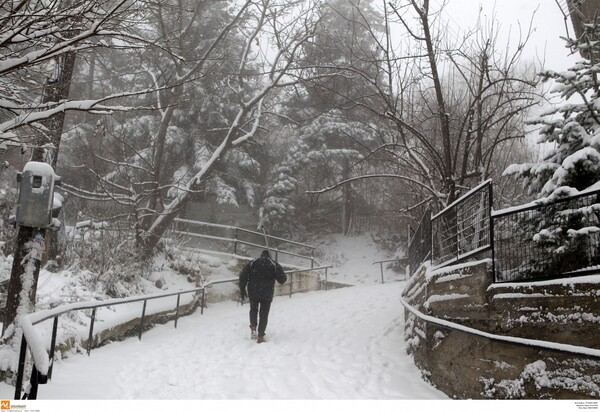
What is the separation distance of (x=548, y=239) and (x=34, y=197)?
4910 mm

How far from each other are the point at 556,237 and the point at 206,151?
14.3 m

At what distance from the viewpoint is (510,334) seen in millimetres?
4219

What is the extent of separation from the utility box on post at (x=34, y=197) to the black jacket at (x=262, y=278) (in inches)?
157

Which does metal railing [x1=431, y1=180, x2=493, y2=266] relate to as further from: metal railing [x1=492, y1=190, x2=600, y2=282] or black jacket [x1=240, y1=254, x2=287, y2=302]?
black jacket [x1=240, y1=254, x2=287, y2=302]

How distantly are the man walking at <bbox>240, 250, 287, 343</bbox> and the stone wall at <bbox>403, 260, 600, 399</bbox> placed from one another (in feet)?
9.66

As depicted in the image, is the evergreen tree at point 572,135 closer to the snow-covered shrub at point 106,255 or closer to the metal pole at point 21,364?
the metal pole at point 21,364

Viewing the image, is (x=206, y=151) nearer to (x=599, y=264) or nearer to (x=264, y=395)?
(x=264, y=395)

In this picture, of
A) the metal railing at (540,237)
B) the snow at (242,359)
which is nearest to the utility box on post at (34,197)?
the snow at (242,359)

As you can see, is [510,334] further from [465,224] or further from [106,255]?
[106,255]

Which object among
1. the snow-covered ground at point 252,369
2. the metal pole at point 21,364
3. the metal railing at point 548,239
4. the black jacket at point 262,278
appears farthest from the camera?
the black jacket at point 262,278

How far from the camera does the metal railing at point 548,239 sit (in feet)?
13.5

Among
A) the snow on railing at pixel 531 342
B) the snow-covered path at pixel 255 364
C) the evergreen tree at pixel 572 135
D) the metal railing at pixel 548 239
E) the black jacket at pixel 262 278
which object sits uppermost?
the evergreen tree at pixel 572 135

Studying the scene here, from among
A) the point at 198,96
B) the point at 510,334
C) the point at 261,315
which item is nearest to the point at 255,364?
the point at 261,315
